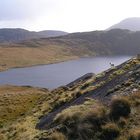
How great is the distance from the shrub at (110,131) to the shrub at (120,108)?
108cm

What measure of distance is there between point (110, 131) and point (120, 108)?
1896mm

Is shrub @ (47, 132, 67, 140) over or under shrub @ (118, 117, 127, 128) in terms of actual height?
under

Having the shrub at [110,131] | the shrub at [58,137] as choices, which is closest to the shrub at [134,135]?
the shrub at [110,131]

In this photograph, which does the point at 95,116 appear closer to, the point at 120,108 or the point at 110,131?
the point at 120,108

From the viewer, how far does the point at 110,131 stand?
14055mm

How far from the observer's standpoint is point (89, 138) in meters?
14.3

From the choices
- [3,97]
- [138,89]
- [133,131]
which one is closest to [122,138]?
[133,131]

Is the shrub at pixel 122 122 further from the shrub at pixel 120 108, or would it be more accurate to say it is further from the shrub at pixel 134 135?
the shrub at pixel 134 135

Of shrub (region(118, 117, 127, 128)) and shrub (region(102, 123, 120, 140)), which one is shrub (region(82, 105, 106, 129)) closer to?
shrub (region(102, 123, 120, 140))

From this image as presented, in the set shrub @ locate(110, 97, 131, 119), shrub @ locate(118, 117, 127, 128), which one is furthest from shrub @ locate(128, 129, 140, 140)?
shrub @ locate(110, 97, 131, 119)

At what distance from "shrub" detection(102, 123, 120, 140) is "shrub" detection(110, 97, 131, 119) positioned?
42.7 inches

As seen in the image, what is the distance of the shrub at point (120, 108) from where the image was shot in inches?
604

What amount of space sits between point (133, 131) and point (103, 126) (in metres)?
1.99

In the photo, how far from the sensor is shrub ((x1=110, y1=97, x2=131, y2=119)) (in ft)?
50.3
